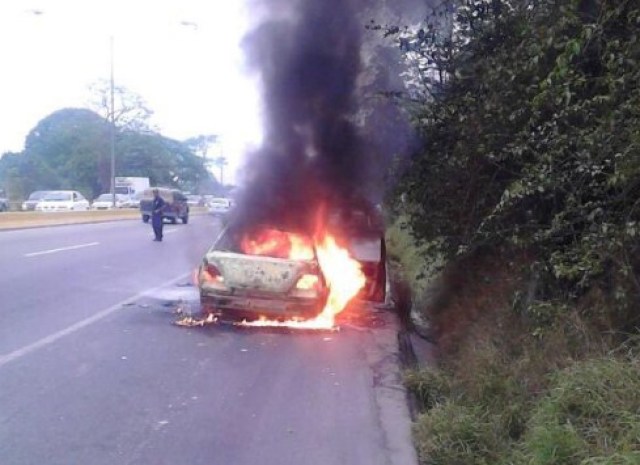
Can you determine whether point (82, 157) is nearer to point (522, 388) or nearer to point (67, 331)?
point (67, 331)

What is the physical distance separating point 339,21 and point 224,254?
4.11 metres

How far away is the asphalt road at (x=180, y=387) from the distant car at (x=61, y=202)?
3216 cm

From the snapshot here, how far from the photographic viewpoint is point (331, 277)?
36.8 ft

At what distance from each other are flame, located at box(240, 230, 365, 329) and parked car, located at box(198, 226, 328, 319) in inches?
11.7

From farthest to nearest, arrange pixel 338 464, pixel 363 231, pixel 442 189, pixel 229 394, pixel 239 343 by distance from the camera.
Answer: pixel 363 231
pixel 239 343
pixel 442 189
pixel 229 394
pixel 338 464

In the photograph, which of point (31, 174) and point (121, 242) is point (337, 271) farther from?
point (31, 174)

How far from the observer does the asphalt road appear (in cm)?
496

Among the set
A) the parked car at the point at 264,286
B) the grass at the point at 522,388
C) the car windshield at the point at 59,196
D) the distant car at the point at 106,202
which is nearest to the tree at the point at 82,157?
the distant car at the point at 106,202

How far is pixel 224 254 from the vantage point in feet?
30.5

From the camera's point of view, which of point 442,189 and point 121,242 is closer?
point 442,189

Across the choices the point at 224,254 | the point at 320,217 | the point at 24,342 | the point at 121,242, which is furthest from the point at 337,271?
the point at 121,242

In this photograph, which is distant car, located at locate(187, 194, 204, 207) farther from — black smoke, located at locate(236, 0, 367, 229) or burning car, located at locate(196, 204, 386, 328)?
burning car, located at locate(196, 204, 386, 328)

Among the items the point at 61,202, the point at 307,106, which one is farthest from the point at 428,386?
the point at 61,202

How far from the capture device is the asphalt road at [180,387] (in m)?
4.96
